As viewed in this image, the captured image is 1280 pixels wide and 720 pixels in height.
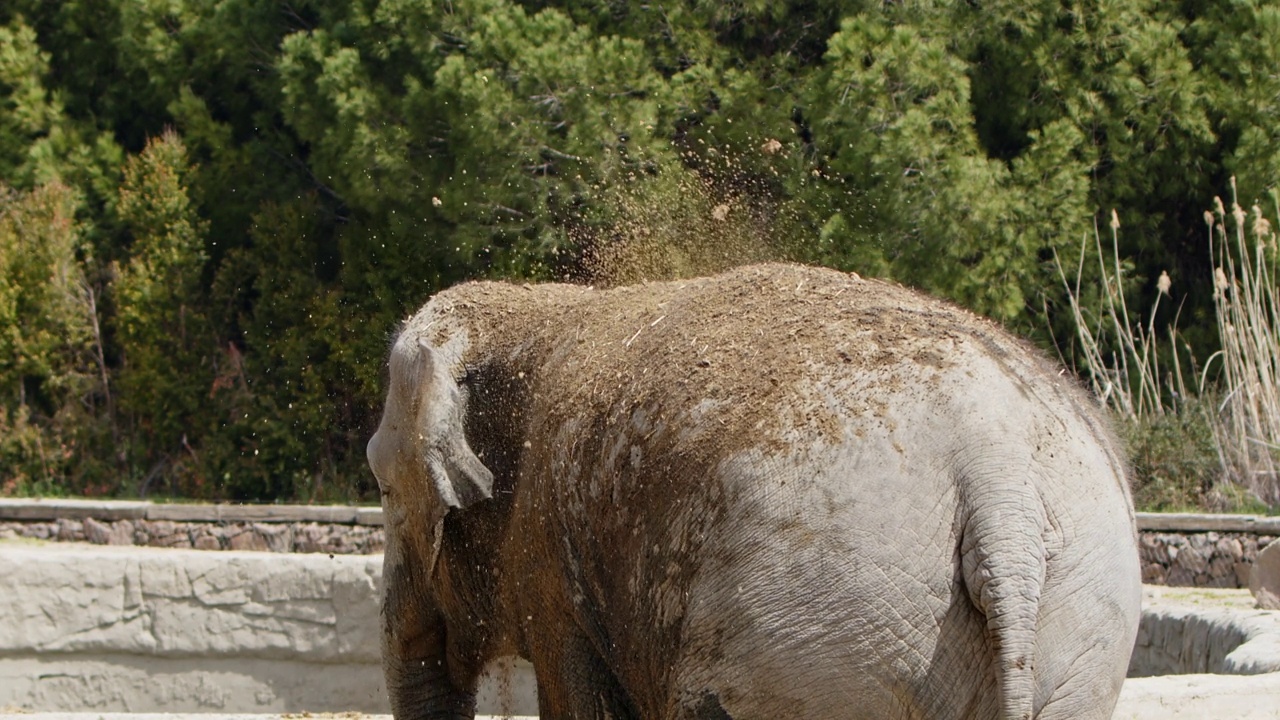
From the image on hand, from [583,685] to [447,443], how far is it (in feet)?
3.24

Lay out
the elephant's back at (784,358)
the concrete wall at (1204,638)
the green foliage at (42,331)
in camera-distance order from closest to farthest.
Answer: the elephant's back at (784,358) → the concrete wall at (1204,638) → the green foliage at (42,331)

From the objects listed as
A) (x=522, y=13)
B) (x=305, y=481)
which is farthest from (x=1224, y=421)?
(x=305, y=481)

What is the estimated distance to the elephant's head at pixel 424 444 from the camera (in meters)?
5.37

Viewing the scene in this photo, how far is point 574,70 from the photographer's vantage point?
608 inches

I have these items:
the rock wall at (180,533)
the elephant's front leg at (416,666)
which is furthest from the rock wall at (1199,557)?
the elephant's front leg at (416,666)

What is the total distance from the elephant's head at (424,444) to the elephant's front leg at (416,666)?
351 millimetres

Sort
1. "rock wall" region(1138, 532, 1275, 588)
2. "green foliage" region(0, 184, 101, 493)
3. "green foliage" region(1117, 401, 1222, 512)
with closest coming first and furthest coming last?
"rock wall" region(1138, 532, 1275, 588) < "green foliage" region(1117, 401, 1222, 512) < "green foliage" region(0, 184, 101, 493)

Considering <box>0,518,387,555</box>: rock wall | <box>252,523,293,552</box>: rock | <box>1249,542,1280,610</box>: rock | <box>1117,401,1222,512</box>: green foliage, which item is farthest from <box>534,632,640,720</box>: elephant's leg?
<box>252,523,293,552</box>: rock

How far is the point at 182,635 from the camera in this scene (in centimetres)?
1123

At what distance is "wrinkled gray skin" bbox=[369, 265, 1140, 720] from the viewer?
364cm

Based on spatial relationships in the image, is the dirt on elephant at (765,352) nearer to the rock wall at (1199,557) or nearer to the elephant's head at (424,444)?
the elephant's head at (424,444)

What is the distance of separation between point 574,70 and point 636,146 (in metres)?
1.01

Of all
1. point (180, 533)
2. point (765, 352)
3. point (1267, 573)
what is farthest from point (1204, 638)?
point (180, 533)

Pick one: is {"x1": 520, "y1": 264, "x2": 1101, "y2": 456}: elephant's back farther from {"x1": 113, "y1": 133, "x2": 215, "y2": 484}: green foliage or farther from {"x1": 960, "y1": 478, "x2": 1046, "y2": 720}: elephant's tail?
{"x1": 113, "y1": 133, "x2": 215, "y2": 484}: green foliage
